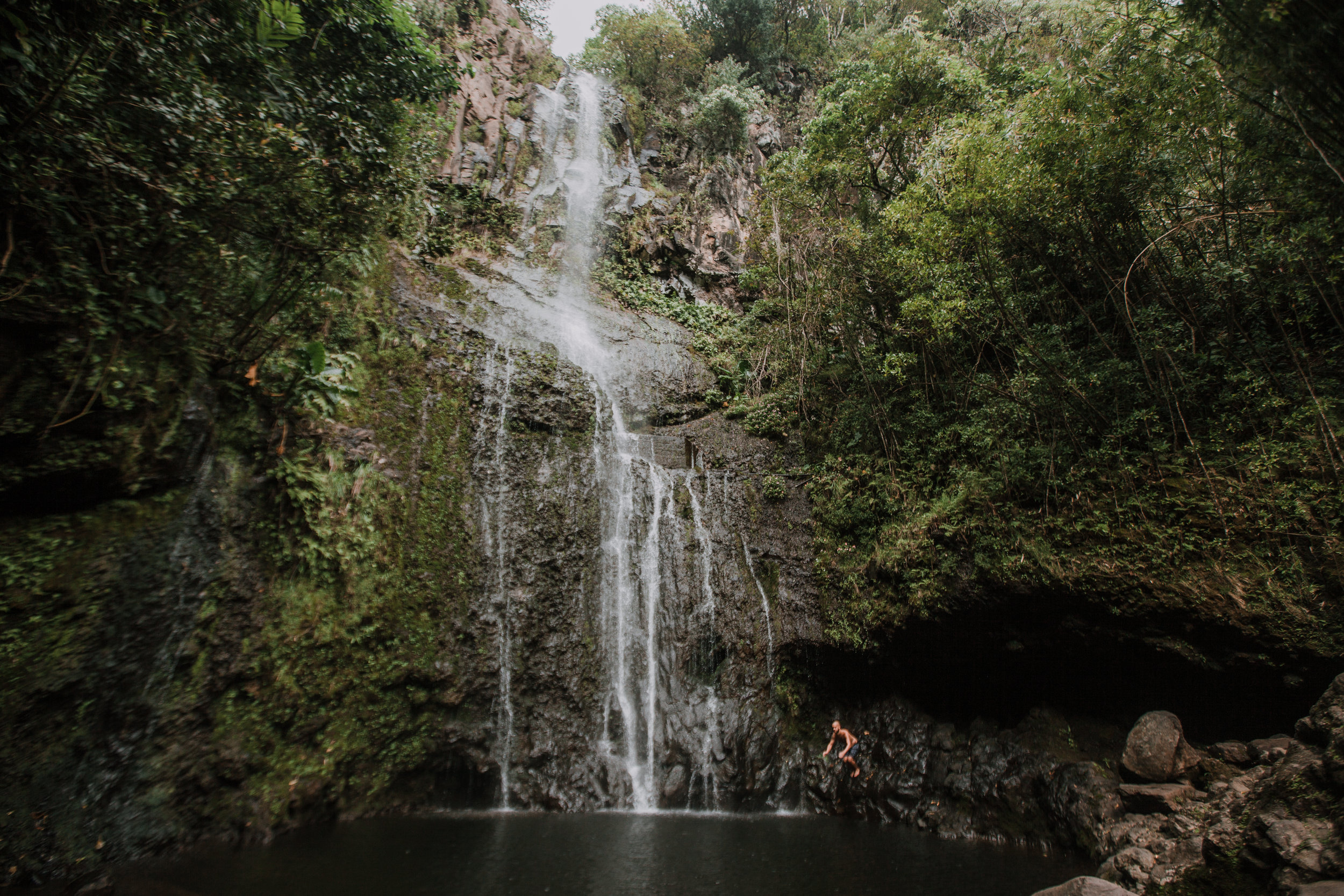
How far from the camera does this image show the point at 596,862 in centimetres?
547

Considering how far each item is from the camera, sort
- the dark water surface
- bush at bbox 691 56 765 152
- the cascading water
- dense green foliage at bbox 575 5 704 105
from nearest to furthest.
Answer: the dark water surface, the cascading water, bush at bbox 691 56 765 152, dense green foliage at bbox 575 5 704 105

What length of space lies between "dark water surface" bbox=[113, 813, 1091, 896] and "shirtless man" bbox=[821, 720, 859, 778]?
93cm

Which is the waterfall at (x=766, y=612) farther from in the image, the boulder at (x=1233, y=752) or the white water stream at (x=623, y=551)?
the boulder at (x=1233, y=752)

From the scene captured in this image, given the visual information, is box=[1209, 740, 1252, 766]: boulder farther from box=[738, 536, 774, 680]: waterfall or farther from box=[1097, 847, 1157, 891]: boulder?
box=[738, 536, 774, 680]: waterfall

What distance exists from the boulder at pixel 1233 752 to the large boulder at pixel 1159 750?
160 millimetres

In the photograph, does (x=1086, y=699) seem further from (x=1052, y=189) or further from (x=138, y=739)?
(x=138, y=739)

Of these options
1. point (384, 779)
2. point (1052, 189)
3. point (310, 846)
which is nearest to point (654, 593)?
point (384, 779)

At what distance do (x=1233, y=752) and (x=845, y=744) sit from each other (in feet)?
13.5

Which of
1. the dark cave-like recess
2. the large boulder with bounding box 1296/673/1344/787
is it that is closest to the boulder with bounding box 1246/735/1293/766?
the dark cave-like recess

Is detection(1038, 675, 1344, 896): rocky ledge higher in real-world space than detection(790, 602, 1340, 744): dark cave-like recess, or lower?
lower

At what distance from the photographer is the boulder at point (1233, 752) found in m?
5.28

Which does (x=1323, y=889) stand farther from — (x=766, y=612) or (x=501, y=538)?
(x=501, y=538)

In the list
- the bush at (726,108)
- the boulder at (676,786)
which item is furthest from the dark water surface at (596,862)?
the bush at (726,108)

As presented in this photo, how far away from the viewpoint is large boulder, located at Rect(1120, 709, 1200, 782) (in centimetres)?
557
